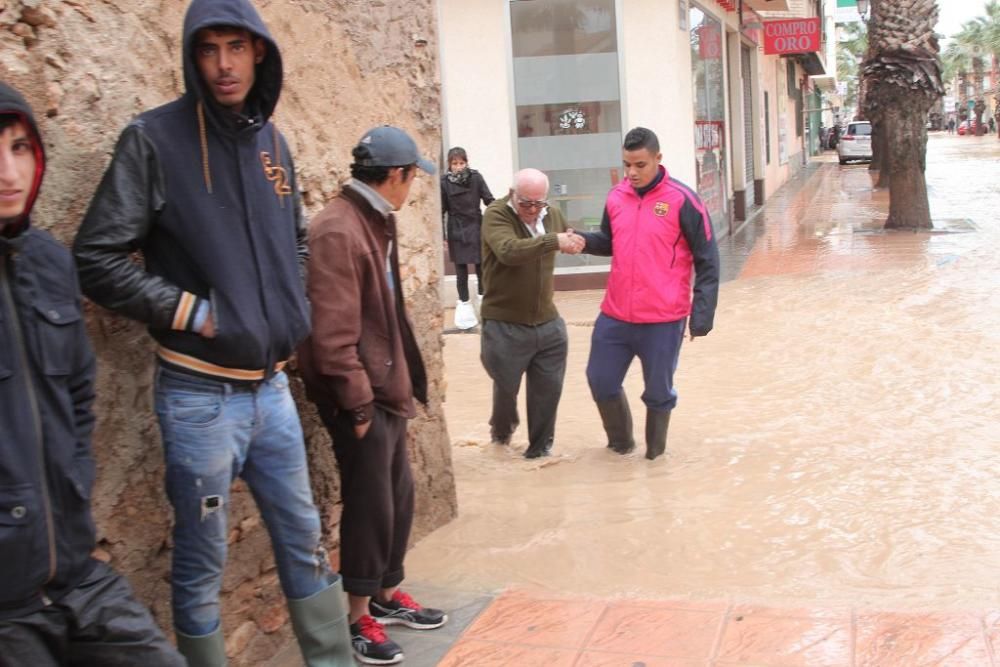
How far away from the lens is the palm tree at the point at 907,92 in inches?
669

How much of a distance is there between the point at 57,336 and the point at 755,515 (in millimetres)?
3618

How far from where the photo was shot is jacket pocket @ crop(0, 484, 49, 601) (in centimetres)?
227

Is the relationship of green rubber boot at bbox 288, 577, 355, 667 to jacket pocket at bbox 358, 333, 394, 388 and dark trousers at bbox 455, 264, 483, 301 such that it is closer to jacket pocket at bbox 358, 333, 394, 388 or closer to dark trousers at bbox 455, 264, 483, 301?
jacket pocket at bbox 358, 333, 394, 388

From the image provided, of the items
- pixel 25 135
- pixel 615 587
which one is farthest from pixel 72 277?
pixel 615 587

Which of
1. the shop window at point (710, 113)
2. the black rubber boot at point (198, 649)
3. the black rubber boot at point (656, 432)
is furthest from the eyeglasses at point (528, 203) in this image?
the shop window at point (710, 113)

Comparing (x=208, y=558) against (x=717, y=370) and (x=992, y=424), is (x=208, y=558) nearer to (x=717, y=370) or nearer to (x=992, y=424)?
(x=992, y=424)

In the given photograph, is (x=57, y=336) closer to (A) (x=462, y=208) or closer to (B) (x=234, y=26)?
(B) (x=234, y=26)

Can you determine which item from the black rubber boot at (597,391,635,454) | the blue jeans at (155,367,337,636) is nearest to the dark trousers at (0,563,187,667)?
the blue jeans at (155,367,337,636)

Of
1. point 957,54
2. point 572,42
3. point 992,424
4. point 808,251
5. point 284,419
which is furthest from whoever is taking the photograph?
point 957,54

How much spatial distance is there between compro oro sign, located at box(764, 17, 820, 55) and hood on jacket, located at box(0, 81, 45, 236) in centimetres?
2186

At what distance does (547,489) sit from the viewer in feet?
19.0

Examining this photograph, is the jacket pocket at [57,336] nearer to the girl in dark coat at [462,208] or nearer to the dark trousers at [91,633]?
the dark trousers at [91,633]

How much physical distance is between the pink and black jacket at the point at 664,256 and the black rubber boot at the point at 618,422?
20.6 inches

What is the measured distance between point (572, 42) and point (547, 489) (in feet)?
25.7
